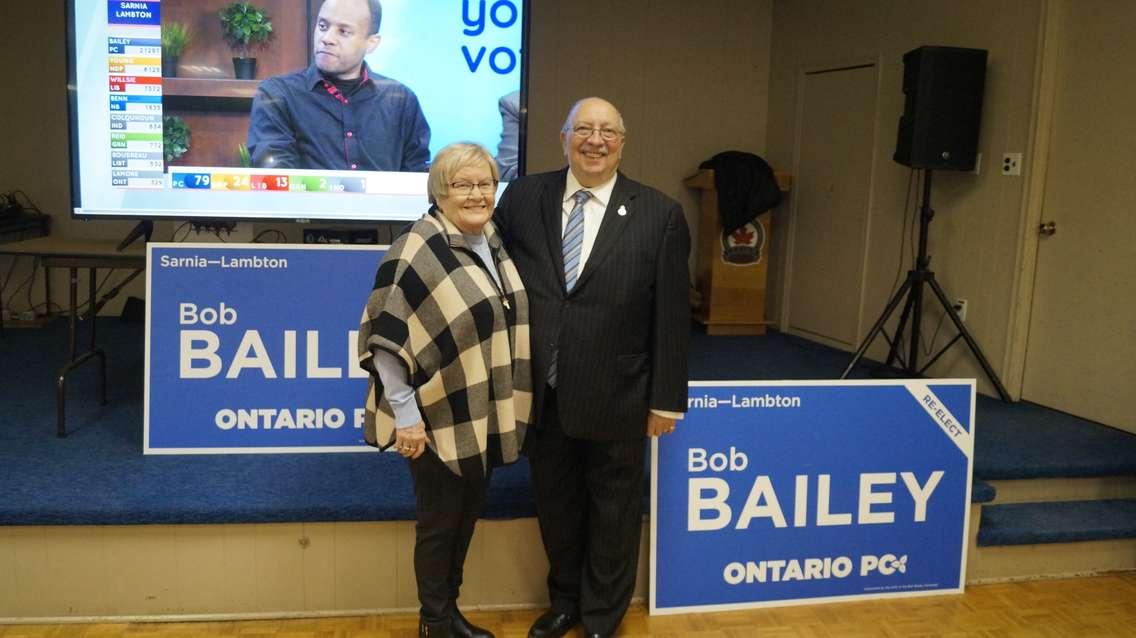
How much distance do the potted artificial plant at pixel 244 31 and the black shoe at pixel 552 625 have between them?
212 cm

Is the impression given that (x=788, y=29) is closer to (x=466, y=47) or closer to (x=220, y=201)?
(x=466, y=47)

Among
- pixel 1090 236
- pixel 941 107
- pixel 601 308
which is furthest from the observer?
pixel 941 107

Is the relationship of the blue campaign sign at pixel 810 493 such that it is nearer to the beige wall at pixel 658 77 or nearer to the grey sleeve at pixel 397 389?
the grey sleeve at pixel 397 389

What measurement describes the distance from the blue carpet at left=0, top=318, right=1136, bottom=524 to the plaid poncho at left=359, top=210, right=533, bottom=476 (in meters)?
0.59

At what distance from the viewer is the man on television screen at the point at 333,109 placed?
3.23 metres

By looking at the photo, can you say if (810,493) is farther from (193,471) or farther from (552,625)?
(193,471)

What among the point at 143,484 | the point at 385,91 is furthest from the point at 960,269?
the point at 143,484

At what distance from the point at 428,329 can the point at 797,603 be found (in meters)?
1.47

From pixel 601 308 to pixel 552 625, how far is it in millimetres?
909

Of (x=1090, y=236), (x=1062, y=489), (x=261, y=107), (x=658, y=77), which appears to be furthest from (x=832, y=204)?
(x=261, y=107)

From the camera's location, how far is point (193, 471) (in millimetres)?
2748

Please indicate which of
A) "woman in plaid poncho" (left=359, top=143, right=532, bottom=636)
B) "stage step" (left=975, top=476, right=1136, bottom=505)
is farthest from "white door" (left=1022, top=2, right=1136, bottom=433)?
"woman in plaid poncho" (left=359, top=143, right=532, bottom=636)

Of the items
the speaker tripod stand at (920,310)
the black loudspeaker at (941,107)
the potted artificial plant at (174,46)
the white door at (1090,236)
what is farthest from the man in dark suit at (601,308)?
the white door at (1090,236)

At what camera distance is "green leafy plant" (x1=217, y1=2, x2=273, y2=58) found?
3.20 metres
